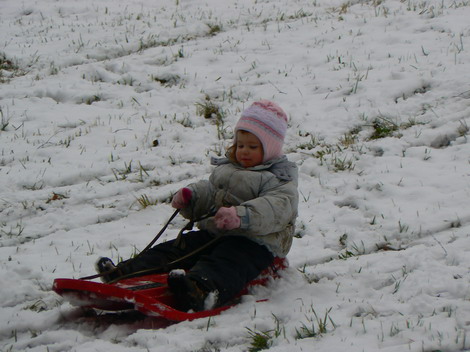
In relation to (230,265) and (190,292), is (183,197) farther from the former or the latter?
(190,292)

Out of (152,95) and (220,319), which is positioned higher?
(152,95)

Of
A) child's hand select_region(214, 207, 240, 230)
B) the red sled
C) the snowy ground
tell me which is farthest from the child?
the snowy ground

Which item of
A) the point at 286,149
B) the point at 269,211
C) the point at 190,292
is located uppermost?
the point at 269,211

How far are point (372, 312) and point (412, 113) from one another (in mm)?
3767

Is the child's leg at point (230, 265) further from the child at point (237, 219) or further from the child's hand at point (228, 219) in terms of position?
the child's hand at point (228, 219)

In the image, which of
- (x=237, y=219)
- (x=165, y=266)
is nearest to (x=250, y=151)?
(x=237, y=219)

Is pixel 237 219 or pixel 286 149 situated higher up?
pixel 237 219

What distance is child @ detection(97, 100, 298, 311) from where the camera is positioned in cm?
398

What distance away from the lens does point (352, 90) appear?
7.74m

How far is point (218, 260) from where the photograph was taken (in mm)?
4117

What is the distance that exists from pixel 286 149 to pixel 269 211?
2.74 m

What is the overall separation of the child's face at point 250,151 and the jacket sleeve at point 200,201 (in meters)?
0.30

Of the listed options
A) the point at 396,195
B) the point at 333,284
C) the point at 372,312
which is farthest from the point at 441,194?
the point at 372,312

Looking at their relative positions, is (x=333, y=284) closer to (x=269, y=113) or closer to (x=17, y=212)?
(x=269, y=113)
